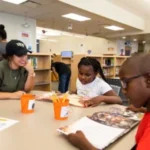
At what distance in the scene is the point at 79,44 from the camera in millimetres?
11789

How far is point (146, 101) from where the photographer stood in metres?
0.73

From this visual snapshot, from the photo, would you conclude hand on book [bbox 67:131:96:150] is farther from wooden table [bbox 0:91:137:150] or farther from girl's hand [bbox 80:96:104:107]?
girl's hand [bbox 80:96:104:107]

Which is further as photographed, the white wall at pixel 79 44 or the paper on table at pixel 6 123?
the white wall at pixel 79 44

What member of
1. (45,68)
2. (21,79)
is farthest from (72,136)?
(45,68)

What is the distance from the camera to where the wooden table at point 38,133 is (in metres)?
0.78

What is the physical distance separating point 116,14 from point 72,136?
5.33 m

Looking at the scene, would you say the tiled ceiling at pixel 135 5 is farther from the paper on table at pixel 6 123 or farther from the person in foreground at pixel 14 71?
the paper on table at pixel 6 123

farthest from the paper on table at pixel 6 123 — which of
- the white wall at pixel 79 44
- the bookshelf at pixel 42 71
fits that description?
the white wall at pixel 79 44

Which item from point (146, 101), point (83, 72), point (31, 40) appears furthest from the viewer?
point (31, 40)

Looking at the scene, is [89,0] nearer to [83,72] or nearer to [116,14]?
[116,14]

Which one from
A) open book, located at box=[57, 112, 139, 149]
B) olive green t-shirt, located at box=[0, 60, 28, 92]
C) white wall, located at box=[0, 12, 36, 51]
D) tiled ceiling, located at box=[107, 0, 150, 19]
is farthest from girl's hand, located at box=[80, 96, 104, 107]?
white wall, located at box=[0, 12, 36, 51]

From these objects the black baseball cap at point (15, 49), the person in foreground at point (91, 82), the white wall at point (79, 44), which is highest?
the white wall at point (79, 44)

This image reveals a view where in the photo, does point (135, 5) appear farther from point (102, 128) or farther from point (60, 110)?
point (102, 128)

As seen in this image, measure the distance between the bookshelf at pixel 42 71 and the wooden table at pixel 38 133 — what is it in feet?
10.6
